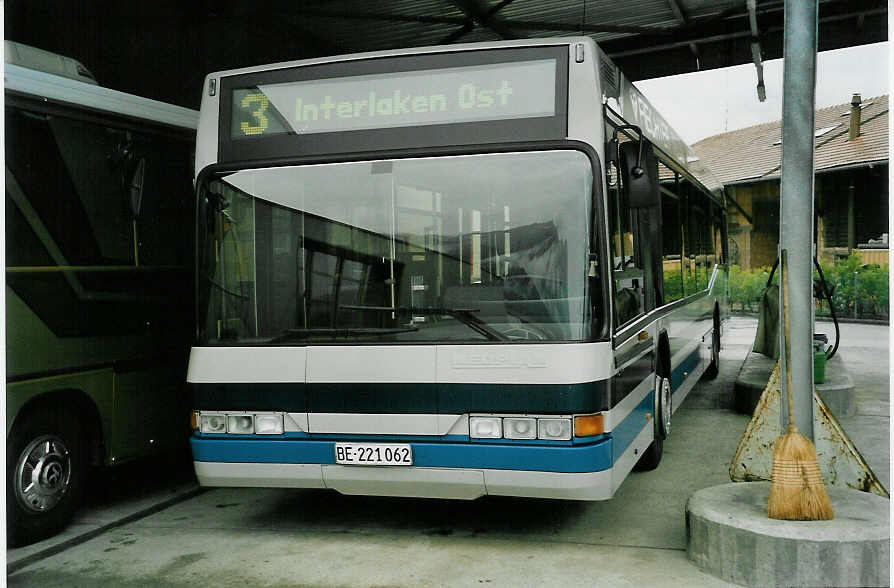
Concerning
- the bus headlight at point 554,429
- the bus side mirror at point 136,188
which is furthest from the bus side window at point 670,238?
the bus side mirror at point 136,188

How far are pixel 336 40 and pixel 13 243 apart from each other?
32.0 ft

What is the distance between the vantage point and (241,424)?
5895 millimetres

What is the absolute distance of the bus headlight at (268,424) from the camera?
583 cm

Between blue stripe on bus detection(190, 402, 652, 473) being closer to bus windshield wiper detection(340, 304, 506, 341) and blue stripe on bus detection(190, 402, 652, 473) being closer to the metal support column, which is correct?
bus windshield wiper detection(340, 304, 506, 341)

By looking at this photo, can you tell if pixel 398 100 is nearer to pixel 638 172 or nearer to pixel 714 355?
Answer: pixel 638 172

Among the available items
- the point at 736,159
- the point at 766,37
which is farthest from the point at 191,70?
the point at 736,159

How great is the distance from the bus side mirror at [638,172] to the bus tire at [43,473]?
396 centimetres

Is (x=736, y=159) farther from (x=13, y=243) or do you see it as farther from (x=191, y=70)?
(x=13, y=243)

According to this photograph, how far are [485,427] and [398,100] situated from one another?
1.98 metres

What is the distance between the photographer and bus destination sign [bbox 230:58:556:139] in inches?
221

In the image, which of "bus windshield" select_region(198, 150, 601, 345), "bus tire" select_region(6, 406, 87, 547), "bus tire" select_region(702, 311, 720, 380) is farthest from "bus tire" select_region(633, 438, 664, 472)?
"bus tire" select_region(702, 311, 720, 380)

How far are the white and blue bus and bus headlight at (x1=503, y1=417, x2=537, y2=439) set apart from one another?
0.04 ft

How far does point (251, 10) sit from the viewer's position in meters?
13.2

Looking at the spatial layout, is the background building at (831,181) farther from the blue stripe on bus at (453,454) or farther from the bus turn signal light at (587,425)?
the blue stripe on bus at (453,454)
